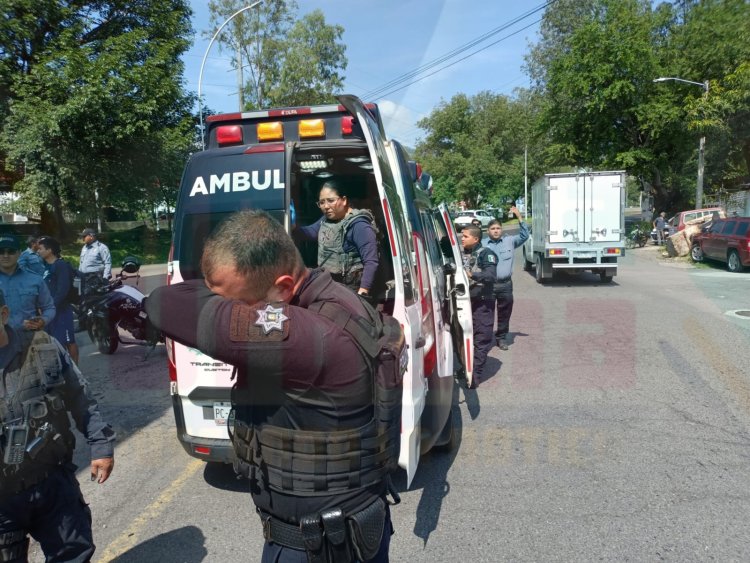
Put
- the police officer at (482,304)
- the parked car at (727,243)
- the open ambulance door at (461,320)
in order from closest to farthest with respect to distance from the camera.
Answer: the open ambulance door at (461,320), the police officer at (482,304), the parked car at (727,243)

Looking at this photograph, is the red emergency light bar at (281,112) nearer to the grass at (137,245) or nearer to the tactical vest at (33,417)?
the tactical vest at (33,417)

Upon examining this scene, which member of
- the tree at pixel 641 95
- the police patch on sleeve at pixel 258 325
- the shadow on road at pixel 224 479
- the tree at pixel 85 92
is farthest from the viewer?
the tree at pixel 641 95

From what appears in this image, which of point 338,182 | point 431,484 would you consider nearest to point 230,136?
point 338,182

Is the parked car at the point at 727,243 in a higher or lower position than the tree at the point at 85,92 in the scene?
lower

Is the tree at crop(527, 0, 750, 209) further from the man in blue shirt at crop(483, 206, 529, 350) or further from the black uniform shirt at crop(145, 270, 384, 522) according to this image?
the black uniform shirt at crop(145, 270, 384, 522)

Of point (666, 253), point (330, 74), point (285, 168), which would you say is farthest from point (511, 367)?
point (666, 253)

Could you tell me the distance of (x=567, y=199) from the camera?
14461 mm

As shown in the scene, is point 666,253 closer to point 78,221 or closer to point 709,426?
point 709,426

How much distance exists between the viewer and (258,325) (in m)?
1.54

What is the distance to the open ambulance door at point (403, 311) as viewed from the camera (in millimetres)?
2836

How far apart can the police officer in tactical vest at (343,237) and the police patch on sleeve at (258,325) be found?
264 cm

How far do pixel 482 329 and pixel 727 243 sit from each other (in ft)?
42.9

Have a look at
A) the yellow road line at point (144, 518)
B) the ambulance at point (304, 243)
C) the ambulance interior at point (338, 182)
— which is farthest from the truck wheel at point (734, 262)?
the yellow road line at point (144, 518)

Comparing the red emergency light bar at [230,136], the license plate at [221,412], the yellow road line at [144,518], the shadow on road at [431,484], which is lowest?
the shadow on road at [431,484]
